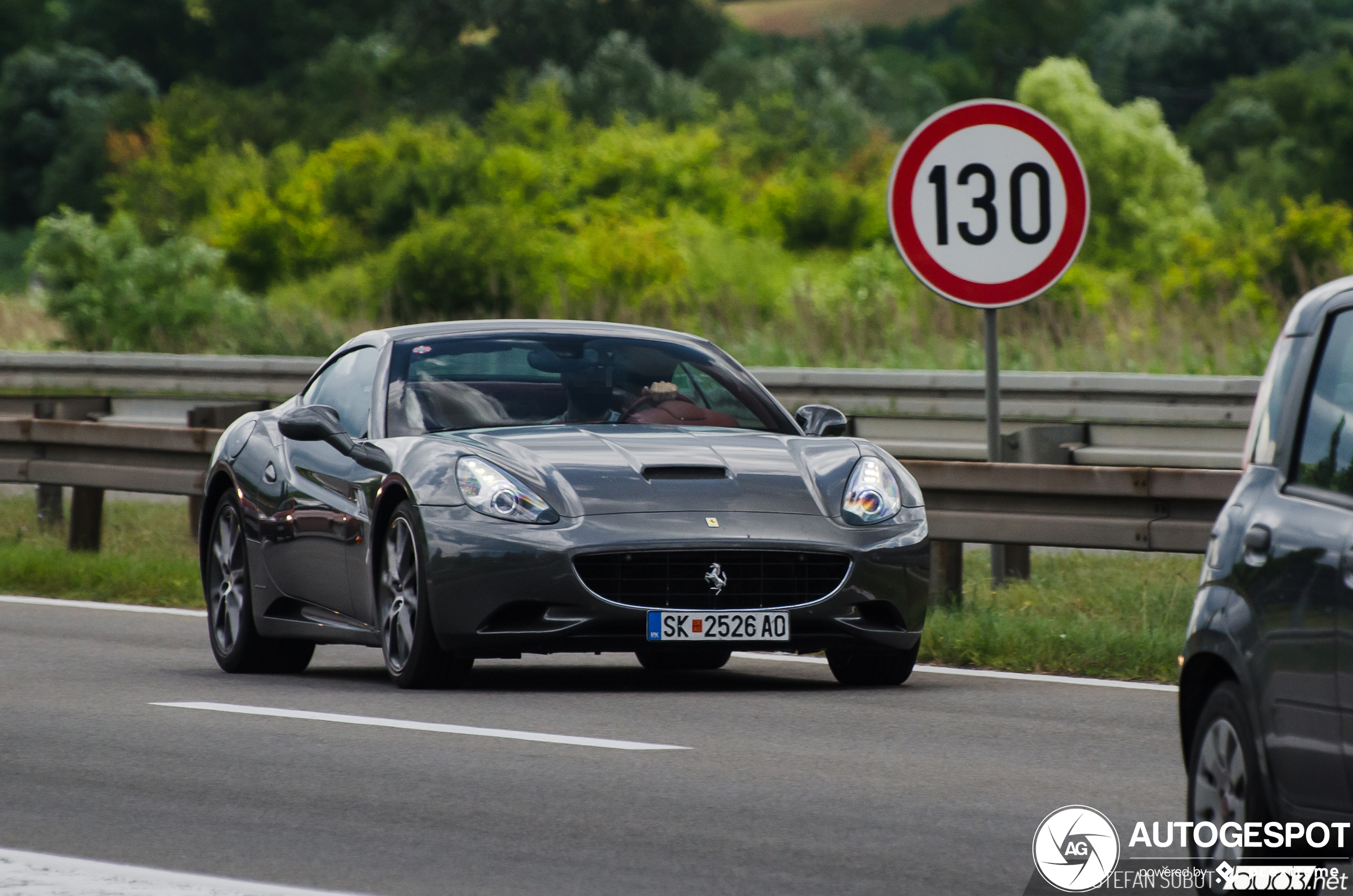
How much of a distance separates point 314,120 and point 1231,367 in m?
85.6

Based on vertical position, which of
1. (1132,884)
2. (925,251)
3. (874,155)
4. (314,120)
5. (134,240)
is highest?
(314,120)

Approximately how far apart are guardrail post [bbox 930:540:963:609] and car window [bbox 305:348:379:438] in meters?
2.96

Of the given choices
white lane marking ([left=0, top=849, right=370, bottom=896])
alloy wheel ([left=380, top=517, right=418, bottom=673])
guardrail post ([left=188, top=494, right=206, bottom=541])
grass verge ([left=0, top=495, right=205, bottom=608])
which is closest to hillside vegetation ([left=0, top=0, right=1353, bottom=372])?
grass verge ([left=0, top=495, right=205, bottom=608])

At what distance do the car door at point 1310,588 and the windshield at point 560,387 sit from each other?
4649 millimetres

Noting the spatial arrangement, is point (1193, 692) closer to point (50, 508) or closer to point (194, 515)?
point (194, 515)

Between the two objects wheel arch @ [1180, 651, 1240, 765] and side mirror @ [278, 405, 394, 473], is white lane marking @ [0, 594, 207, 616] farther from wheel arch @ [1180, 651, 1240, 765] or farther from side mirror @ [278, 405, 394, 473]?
wheel arch @ [1180, 651, 1240, 765]

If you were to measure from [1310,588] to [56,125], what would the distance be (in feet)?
366

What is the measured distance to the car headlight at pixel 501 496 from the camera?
863cm

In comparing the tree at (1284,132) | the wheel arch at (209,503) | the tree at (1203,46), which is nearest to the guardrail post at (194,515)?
→ the wheel arch at (209,503)

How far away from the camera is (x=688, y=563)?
A: 28.4 ft

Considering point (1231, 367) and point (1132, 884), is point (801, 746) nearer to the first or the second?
point (1132, 884)

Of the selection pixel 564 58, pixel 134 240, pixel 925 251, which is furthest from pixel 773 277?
pixel 564 58

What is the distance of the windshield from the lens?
952 centimetres

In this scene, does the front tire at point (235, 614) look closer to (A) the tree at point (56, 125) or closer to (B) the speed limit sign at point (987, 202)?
(B) the speed limit sign at point (987, 202)
